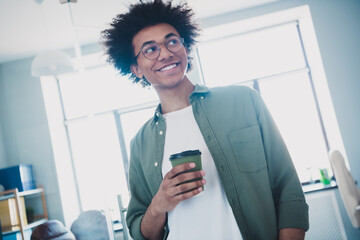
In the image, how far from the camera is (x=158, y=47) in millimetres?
1018

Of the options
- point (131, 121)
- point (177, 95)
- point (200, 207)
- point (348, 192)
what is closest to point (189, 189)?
point (200, 207)

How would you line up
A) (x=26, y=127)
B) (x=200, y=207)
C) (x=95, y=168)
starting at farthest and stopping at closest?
(x=95, y=168) → (x=26, y=127) → (x=200, y=207)

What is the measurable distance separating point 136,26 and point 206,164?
2.02ft

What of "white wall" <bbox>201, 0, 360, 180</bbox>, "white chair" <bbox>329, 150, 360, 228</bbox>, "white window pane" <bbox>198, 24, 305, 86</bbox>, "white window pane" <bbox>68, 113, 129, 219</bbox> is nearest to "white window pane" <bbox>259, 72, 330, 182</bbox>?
"white window pane" <bbox>198, 24, 305, 86</bbox>

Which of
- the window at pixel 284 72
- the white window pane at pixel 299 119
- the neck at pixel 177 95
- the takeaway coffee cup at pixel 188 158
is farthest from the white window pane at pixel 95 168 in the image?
the white window pane at pixel 299 119

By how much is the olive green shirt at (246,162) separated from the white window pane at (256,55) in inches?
101

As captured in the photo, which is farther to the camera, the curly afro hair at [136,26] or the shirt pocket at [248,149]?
the curly afro hair at [136,26]

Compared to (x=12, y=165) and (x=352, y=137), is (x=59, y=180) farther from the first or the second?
(x=352, y=137)

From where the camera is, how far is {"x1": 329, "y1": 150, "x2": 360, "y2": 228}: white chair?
2426 millimetres

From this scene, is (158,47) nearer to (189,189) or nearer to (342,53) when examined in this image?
(189,189)

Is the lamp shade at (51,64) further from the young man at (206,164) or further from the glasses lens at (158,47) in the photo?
the glasses lens at (158,47)

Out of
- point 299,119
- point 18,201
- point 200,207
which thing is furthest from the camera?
point 299,119

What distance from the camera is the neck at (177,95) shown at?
→ 3.43 ft

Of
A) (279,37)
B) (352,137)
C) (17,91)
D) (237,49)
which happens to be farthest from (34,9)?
(352,137)
